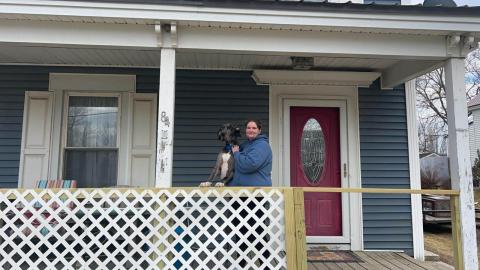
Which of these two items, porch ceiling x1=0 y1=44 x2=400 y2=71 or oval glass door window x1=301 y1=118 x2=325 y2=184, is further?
oval glass door window x1=301 y1=118 x2=325 y2=184

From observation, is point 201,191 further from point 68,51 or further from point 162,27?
point 68,51

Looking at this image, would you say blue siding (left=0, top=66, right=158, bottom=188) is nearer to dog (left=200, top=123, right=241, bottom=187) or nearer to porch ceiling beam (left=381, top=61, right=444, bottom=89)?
dog (left=200, top=123, right=241, bottom=187)

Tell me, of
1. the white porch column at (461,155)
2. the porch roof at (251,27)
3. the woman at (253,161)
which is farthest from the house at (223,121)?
the woman at (253,161)

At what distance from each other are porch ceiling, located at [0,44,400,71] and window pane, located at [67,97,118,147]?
0.50 metres

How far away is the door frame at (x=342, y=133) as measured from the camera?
16.4ft

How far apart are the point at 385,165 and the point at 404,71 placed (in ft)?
4.29

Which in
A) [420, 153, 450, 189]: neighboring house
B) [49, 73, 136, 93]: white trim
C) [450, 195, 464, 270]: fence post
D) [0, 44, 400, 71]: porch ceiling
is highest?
[0, 44, 400, 71]: porch ceiling

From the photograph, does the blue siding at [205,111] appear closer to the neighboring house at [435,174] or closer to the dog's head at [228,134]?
the dog's head at [228,134]

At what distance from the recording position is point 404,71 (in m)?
4.60

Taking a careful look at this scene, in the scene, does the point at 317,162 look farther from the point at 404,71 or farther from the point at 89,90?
the point at 89,90

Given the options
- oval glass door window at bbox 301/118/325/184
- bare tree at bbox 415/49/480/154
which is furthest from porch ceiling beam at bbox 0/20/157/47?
bare tree at bbox 415/49/480/154

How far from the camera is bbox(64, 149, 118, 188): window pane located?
192 inches

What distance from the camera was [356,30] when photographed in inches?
→ 140

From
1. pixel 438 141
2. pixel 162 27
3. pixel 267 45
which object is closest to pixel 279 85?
pixel 267 45
